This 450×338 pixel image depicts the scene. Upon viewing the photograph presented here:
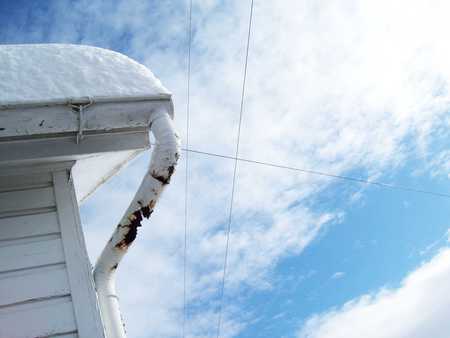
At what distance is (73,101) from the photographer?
2.20m

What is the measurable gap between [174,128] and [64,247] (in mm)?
758

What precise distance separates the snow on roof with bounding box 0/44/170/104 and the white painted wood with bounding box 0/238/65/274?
2.16 ft

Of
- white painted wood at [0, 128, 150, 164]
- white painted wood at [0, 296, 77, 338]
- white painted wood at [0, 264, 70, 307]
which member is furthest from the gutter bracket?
white painted wood at [0, 296, 77, 338]

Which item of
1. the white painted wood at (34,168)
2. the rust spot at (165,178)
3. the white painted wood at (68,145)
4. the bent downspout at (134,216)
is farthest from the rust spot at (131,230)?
the white painted wood at (34,168)

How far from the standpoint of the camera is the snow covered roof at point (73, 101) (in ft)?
7.13

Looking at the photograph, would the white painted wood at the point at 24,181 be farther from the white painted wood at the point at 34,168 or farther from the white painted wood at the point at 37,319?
the white painted wood at the point at 37,319

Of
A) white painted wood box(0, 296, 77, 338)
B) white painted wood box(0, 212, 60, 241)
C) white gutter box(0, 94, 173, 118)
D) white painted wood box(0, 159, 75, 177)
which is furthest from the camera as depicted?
white painted wood box(0, 159, 75, 177)

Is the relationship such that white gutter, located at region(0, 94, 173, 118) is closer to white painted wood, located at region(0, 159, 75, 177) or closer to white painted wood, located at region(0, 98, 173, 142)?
white painted wood, located at region(0, 98, 173, 142)

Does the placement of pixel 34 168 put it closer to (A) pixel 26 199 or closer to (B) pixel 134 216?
(A) pixel 26 199

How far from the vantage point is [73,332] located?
6.56 ft

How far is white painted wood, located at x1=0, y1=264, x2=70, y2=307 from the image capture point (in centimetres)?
204

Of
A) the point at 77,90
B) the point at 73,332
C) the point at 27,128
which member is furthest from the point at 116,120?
the point at 73,332

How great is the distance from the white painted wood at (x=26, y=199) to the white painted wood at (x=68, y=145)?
180mm

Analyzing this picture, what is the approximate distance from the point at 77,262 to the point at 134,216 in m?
0.34
